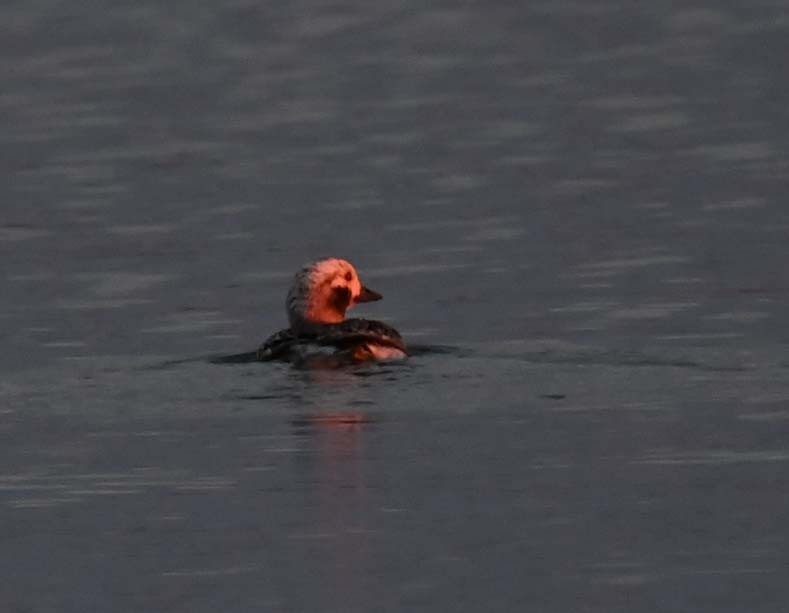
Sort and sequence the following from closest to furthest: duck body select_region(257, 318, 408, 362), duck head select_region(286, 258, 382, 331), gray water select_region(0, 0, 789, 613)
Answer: gray water select_region(0, 0, 789, 613)
duck body select_region(257, 318, 408, 362)
duck head select_region(286, 258, 382, 331)

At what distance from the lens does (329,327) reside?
1678cm

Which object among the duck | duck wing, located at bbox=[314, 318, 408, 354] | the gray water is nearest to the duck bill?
the duck

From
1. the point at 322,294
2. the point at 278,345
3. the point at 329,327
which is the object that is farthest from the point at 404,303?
the point at 278,345

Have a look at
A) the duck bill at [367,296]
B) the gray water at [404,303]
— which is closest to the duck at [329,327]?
the duck bill at [367,296]

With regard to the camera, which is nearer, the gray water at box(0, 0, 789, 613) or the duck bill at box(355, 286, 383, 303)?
the gray water at box(0, 0, 789, 613)

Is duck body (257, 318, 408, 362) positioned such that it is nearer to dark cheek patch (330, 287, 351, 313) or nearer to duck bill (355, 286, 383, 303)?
dark cheek patch (330, 287, 351, 313)

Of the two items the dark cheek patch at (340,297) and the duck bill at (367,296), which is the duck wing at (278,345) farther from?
the duck bill at (367,296)

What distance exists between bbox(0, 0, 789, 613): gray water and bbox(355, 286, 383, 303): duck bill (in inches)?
16.1

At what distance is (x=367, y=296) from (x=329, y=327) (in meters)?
1.03

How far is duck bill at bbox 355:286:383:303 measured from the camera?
17.7 metres

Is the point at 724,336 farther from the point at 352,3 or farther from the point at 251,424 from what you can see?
the point at 352,3

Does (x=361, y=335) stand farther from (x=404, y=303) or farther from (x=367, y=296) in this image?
(x=404, y=303)

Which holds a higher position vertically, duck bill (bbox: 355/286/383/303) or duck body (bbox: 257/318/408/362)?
duck bill (bbox: 355/286/383/303)

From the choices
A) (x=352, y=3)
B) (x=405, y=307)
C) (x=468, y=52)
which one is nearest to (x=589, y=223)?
(x=405, y=307)
